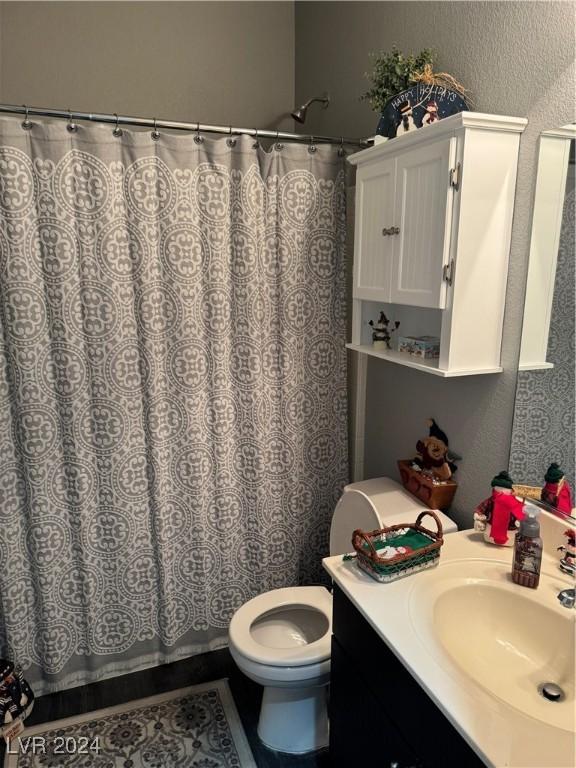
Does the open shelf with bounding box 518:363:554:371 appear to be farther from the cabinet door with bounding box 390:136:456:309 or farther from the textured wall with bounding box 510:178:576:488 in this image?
the cabinet door with bounding box 390:136:456:309

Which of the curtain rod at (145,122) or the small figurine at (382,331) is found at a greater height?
the curtain rod at (145,122)

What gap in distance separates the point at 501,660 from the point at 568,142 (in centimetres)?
115

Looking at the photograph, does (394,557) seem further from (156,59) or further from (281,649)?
(156,59)

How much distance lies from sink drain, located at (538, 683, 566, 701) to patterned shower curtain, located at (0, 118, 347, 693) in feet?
4.00

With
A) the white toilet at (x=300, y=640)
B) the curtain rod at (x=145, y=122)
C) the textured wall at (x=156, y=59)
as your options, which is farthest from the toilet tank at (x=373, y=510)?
the textured wall at (x=156, y=59)

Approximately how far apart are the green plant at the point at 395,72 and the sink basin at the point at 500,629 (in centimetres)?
136

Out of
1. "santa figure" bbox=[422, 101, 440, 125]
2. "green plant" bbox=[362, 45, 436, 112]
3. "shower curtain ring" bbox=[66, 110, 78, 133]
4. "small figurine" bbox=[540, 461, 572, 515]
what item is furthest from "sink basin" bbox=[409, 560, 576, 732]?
"shower curtain ring" bbox=[66, 110, 78, 133]

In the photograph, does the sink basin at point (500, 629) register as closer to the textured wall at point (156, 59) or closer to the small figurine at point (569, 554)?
the small figurine at point (569, 554)

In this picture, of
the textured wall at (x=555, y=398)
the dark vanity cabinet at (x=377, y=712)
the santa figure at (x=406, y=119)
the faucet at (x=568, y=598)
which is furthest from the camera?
the santa figure at (x=406, y=119)

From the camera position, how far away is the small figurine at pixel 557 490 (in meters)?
1.27

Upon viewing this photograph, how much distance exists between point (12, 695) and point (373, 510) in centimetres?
134

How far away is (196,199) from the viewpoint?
1.79 metres

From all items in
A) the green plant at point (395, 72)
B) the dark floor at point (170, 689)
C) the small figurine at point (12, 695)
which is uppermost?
the green plant at point (395, 72)

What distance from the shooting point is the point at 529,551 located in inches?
45.9
